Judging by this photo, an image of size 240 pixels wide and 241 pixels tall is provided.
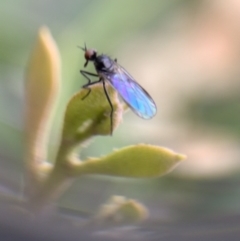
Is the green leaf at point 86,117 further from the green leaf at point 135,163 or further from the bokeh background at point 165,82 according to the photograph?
the bokeh background at point 165,82

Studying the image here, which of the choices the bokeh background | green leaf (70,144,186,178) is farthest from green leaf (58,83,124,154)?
the bokeh background

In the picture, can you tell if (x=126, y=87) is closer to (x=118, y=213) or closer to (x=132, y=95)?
(x=132, y=95)

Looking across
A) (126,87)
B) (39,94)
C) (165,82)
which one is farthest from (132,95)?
(165,82)

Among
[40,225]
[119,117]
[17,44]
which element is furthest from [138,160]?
[17,44]

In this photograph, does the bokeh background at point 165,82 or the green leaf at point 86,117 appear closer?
the green leaf at point 86,117

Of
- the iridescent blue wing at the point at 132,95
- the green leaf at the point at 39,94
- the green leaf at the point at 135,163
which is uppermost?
the iridescent blue wing at the point at 132,95

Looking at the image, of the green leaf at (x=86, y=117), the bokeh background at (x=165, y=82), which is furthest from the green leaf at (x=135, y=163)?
the bokeh background at (x=165, y=82)

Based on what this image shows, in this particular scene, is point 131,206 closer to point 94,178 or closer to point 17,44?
point 94,178
